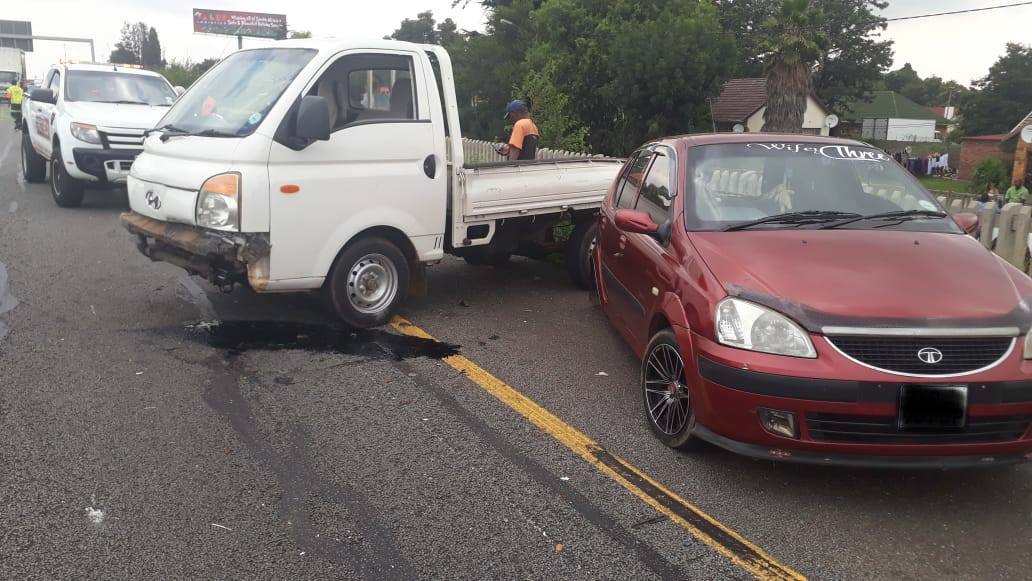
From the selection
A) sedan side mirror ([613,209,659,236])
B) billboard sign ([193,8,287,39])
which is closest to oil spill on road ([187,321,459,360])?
sedan side mirror ([613,209,659,236])

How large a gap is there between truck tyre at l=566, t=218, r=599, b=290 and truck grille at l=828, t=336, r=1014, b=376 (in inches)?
172

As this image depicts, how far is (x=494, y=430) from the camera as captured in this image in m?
4.57

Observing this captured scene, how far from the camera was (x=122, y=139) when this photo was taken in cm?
1133

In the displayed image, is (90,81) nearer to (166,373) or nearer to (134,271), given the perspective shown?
(134,271)

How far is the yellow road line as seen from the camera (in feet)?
11.0

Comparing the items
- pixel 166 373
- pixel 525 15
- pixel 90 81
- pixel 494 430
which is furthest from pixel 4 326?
pixel 525 15

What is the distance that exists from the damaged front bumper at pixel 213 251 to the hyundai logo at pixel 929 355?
4116mm

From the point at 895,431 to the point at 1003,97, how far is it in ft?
222

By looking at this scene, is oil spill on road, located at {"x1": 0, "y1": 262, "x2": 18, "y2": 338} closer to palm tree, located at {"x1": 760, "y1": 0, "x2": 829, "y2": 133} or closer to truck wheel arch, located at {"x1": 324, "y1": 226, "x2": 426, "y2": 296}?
truck wheel arch, located at {"x1": 324, "y1": 226, "x2": 426, "y2": 296}

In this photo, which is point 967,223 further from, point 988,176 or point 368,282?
point 988,176

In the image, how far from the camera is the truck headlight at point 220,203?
221 inches

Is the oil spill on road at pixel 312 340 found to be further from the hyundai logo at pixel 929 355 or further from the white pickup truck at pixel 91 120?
the white pickup truck at pixel 91 120

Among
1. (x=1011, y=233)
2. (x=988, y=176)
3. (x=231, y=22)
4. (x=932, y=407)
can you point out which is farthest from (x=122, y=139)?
(x=231, y=22)

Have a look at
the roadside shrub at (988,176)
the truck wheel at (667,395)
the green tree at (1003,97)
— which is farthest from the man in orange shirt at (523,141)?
the green tree at (1003,97)
